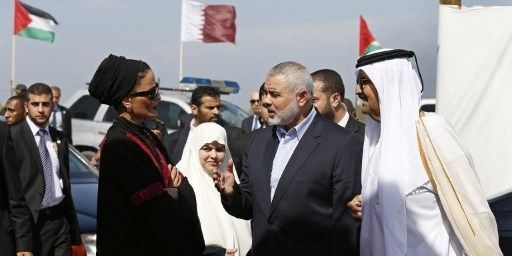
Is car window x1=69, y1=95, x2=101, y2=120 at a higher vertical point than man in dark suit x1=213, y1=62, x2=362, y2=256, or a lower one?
lower

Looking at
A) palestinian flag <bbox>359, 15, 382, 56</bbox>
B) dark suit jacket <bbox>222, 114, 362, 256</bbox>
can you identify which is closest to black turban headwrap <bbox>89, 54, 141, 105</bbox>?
dark suit jacket <bbox>222, 114, 362, 256</bbox>

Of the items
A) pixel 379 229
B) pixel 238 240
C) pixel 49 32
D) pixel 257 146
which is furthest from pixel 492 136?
pixel 49 32

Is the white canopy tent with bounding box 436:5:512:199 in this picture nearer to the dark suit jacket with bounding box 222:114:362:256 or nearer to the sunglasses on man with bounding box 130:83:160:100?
the dark suit jacket with bounding box 222:114:362:256

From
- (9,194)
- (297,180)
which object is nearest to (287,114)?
(297,180)

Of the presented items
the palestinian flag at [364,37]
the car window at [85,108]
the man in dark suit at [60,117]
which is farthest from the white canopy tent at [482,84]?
the palestinian flag at [364,37]

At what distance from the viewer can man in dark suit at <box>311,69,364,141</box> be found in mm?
8570

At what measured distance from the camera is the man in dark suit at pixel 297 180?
591cm

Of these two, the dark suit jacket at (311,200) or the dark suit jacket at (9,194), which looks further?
the dark suit jacket at (9,194)

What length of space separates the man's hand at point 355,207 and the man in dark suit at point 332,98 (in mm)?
2814

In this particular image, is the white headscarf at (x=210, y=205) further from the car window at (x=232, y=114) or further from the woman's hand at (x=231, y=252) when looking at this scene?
the car window at (x=232, y=114)

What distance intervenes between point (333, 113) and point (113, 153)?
3.75 meters

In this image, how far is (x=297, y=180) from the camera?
19.5 feet

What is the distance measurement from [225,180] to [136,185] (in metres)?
0.84

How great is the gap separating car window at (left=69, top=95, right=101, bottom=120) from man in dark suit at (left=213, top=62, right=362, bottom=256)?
16158mm
